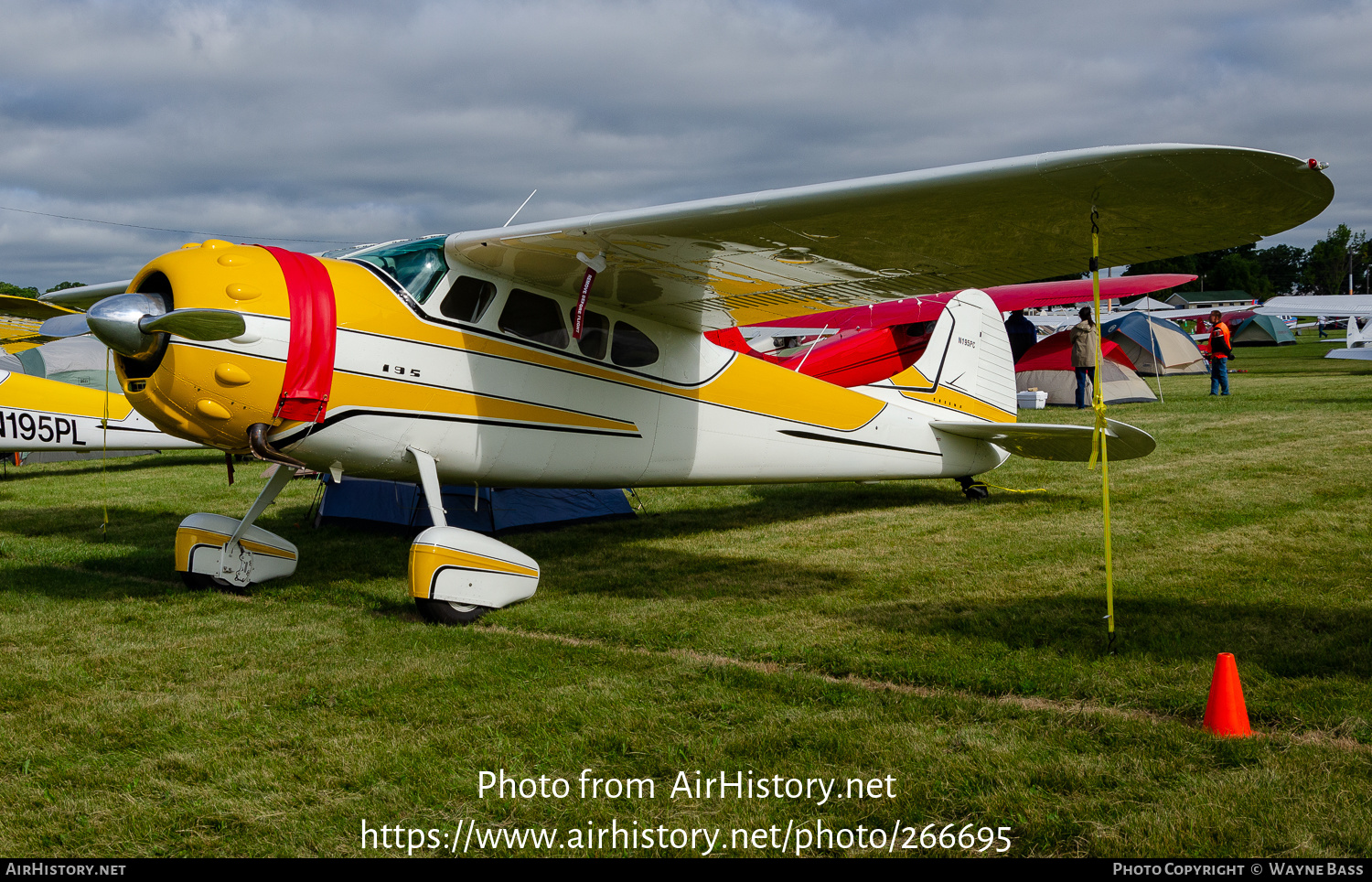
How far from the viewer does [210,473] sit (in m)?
14.1

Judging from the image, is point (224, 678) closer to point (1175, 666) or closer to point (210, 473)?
point (1175, 666)

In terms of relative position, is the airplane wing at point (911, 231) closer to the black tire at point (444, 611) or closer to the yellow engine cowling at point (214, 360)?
the yellow engine cowling at point (214, 360)

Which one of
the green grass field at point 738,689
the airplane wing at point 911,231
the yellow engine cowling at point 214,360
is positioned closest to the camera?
the green grass field at point 738,689

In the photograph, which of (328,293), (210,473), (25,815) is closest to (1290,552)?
(328,293)

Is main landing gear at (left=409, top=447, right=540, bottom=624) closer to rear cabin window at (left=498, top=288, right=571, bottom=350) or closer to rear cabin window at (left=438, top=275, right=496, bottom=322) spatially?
rear cabin window at (left=438, top=275, right=496, bottom=322)

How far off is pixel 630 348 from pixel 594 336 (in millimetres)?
362

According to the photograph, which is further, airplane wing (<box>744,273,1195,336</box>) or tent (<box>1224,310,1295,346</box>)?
tent (<box>1224,310,1295,346</box>)

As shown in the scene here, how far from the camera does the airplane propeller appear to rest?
507 centimetres

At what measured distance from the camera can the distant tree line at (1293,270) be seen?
129500 millimetres

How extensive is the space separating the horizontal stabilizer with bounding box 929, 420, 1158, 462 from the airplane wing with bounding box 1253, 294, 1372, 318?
2167 cm

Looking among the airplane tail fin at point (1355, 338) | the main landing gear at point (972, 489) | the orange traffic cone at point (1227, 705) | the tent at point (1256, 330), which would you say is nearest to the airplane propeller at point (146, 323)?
the orange traffic cone at point (1227, 705)

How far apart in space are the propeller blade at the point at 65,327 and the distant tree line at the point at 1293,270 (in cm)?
12972

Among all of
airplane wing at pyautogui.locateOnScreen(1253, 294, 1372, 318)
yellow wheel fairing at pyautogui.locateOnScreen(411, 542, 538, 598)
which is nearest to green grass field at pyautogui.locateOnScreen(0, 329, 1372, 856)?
yellow wheel fairing at pyautogui.locateOnScreen(411, 542, 538, 598)

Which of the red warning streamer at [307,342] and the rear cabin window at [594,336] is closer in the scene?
the red warning streamer at [307,342]
